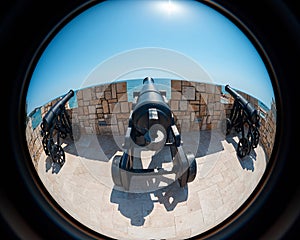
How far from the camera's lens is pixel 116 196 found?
1682 millimetres

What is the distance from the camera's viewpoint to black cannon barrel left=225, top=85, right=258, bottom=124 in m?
1.77

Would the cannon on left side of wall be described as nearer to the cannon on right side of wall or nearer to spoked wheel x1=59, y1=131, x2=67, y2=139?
spoked wheel x1=59, y1=131, x2=67, y2=139

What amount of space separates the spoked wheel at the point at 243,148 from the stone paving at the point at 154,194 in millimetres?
67

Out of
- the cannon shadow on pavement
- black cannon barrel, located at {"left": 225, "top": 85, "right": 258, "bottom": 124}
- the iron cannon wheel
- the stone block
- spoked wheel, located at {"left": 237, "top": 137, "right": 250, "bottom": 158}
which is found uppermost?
the stone block

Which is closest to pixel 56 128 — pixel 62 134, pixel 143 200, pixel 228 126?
pixel 62 134

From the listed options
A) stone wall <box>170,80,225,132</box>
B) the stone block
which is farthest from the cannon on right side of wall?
the stone block

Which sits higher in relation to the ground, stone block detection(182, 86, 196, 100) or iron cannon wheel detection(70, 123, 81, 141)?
stone block detection(182, 86, 196, 100)

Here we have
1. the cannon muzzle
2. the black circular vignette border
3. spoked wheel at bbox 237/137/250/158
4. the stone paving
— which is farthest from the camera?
spoked wheel at bbox 237/137/250/158

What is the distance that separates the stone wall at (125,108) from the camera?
120 inches

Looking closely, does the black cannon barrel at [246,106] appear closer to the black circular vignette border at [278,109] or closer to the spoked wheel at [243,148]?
the spoked wheel at [243,148]

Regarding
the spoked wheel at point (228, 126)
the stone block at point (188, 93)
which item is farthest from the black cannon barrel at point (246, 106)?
the stone block at point (188, 93)

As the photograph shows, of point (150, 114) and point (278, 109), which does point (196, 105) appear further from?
point (278, 109)

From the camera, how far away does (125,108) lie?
3199mm

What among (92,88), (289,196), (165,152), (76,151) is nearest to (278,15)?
(289,196)
